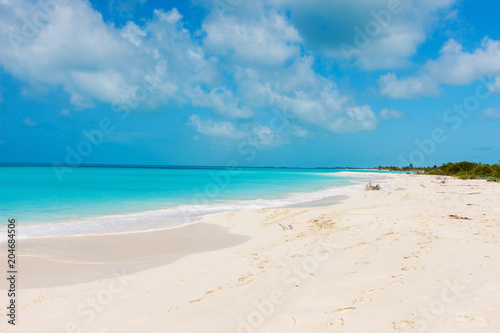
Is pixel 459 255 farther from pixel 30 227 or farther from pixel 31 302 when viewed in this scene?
pixel 30 227

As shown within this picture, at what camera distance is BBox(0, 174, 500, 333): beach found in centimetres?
371

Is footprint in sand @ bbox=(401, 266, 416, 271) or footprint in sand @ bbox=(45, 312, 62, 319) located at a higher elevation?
footprint in sand @ bbox=(401, 266, 416, 271)

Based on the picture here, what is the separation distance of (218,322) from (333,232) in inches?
240

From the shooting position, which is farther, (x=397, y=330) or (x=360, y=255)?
(x=360, y=255)

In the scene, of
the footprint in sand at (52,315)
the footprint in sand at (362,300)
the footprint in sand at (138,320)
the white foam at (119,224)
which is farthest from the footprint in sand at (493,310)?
the white foam at (119,224)

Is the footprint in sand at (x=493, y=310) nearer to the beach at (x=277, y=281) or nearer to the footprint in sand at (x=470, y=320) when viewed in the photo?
the beach at (x=277, y=281)

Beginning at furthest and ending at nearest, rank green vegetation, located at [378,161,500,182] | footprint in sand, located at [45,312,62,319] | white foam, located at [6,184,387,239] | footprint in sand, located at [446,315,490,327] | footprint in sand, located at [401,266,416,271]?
green vegetation, located at [378,161,500,182] → white foam, located at [6,184,387,239] → footprint in sand, located at [401,266,416,271] → footprint in sand, located at [45,312,62,319] → footprint in sand, located at [446,315,490,327]

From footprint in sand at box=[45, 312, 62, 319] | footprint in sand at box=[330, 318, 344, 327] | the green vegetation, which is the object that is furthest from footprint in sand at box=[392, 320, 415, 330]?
the green vegetation

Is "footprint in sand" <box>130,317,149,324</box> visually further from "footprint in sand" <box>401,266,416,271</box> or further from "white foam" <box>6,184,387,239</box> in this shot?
"white foam" <box>6,184,387,239</box>

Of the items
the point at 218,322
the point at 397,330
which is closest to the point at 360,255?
the point at 397,330

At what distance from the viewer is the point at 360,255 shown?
21.3 ft

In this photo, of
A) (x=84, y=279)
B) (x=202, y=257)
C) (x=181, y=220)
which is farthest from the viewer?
(x=181, y=220)

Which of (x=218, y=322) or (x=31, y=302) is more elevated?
(x=31, y=302)

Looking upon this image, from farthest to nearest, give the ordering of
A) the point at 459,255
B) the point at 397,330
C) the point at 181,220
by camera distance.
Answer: the point at 181,220, the point at 459,255, the point at 397,330
